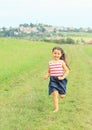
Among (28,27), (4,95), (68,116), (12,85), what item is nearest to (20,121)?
(68,116)

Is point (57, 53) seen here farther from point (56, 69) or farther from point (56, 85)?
point (56, 85)

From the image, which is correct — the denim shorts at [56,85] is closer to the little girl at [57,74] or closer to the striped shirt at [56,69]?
the little girl at [57,74]

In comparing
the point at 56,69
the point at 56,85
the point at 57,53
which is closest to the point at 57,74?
the point at 56,69

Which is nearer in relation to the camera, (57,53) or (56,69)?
(57,53)

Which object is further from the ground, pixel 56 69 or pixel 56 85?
pixel 56 69

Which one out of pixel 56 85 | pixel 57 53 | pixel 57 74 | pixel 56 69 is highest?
pixel 57 53

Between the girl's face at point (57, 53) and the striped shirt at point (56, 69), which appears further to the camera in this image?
the striped shirt at point (56, 69)

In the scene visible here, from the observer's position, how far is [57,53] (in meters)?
10.2

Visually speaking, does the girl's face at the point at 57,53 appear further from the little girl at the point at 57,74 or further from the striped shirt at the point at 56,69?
the striped shirt at the point at 56,69

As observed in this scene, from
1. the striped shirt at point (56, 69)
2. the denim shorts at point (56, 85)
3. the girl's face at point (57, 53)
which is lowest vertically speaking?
the denim shorts at point (56, 85)

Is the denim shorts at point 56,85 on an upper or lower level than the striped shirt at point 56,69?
lower

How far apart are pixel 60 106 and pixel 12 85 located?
5.38 m

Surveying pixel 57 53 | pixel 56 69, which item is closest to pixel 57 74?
pixel 56 69

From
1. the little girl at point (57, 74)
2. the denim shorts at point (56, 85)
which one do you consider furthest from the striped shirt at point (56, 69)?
the denim shorts at point (56, 85)
